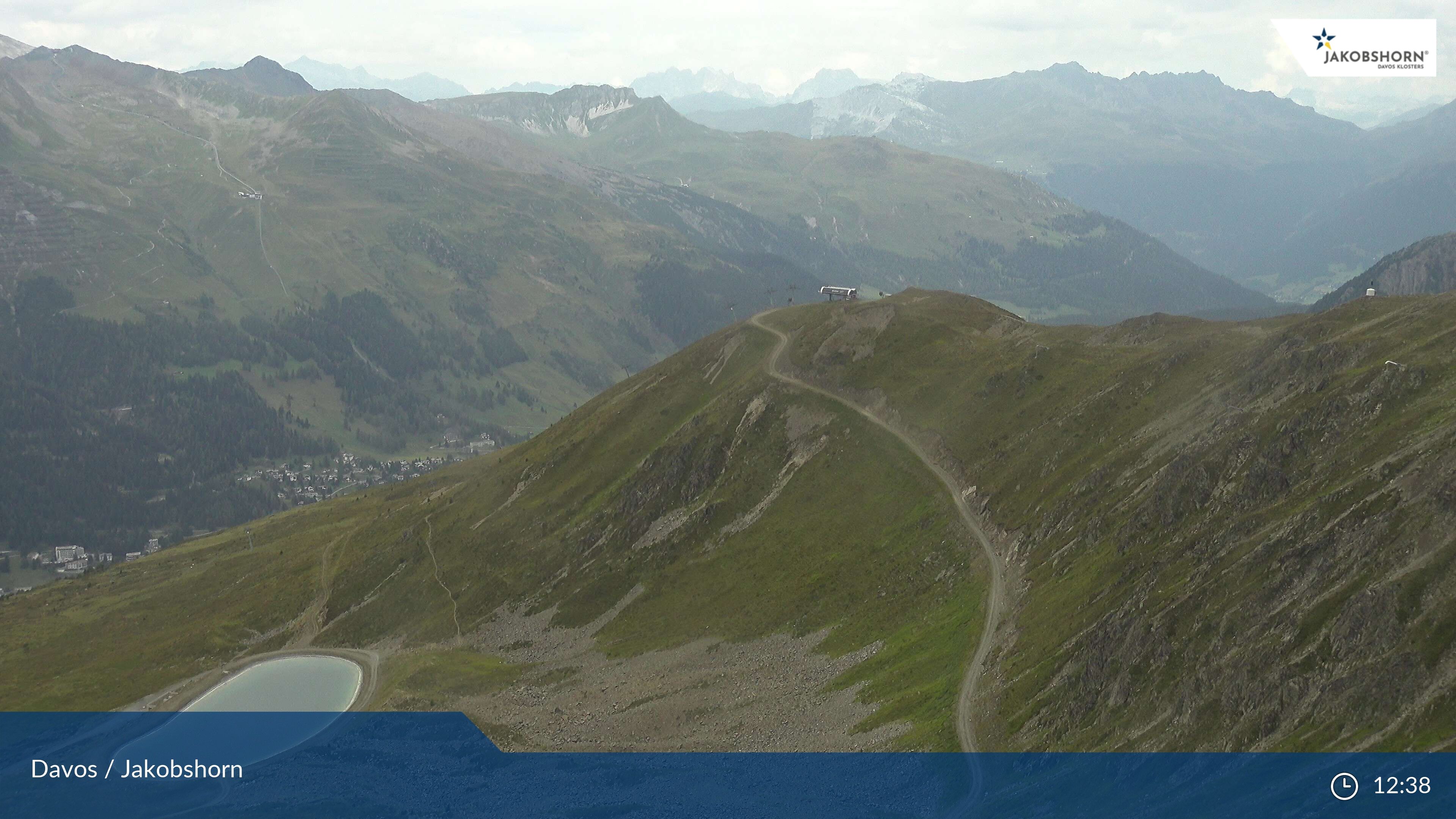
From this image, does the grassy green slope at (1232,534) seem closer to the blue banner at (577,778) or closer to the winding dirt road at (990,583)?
the winding dirt road at (990,583)

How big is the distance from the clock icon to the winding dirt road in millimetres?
30973

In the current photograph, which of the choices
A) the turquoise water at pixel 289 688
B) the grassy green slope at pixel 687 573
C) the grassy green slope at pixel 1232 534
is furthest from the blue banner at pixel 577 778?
the grassy green slope at pixel 687 573

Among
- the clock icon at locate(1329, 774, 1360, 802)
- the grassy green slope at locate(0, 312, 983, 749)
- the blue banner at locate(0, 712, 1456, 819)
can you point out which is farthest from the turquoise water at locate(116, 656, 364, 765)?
the clock icon at locate(1329, 774, 1360, 802)

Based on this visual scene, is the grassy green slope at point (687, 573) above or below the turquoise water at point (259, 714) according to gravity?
above

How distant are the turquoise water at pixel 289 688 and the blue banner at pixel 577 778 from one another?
9.16 feet

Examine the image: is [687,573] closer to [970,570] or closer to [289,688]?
[970,570]

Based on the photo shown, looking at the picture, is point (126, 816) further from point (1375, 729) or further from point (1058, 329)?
point (1058, 329)

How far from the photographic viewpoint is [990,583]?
12631cm

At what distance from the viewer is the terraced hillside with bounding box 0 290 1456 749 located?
276 ft

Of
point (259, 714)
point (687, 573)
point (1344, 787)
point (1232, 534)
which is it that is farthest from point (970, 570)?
point (259, 714)

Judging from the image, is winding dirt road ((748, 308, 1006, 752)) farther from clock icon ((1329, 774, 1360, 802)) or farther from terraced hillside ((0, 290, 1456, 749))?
clock icon ((1329, 774, 1360, 802))

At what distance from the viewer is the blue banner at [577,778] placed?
2965 inches

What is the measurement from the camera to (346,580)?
19462 cm

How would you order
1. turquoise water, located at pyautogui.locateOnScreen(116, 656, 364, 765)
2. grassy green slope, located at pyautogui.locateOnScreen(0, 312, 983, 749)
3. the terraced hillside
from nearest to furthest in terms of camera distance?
the terraced hillside
grassy green slope, located at pyautogui.locateOnScreen(0, 312, 983, 749)
turquoise water, located at pyautogui.locateOnScreen(116, 656, 364, 765)
